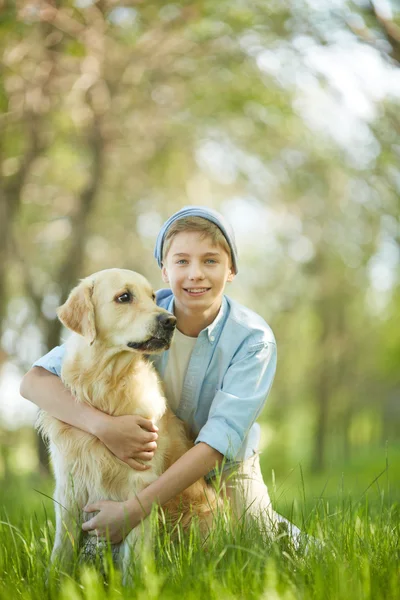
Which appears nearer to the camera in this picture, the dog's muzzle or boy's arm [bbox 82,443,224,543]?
boy's arm [bbox 82,443,224,543]

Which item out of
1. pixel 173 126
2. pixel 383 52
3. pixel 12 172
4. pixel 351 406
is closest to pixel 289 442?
pixel 351 406

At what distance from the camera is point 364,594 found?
220 cm

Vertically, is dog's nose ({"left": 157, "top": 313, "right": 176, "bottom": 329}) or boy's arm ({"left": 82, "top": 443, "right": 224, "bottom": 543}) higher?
dog's nose ({"left": 157, "top": 313, "right": 176, "bottom": 329})

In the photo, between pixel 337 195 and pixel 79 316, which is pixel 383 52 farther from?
pixel 337 195

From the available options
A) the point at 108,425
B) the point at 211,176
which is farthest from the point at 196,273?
the point at 211,176

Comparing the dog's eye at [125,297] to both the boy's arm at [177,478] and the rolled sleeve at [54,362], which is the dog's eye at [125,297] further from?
the boy's arm at [177,478]

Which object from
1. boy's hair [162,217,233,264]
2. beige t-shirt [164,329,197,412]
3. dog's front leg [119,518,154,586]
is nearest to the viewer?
dog's front leg [119,518,154,586]

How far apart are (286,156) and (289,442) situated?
10.5 meters

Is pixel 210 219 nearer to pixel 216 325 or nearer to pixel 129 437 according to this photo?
pixel 216 325

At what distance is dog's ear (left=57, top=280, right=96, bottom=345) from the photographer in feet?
10.3

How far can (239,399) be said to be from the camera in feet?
10.3

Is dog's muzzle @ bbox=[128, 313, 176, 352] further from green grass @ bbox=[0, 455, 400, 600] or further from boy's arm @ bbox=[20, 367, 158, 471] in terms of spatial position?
green grass @ bbox=[0, 455, 400, 600]

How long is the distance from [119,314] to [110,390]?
1.20 ft

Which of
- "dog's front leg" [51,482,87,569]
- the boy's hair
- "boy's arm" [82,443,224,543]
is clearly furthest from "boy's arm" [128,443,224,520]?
the boy's hair
